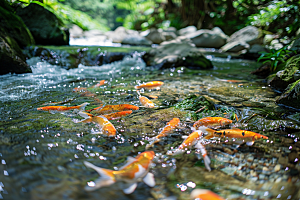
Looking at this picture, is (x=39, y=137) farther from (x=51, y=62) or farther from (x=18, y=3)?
(x=18, y=3)

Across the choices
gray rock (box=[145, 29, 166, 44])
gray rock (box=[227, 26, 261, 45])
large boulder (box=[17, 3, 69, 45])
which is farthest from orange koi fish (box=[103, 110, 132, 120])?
gray rock (box=[145, 29, 166, 44])

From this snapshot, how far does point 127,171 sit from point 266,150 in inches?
52.9

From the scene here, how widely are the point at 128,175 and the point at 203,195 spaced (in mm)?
→ 551

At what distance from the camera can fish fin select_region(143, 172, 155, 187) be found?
1.43 meters

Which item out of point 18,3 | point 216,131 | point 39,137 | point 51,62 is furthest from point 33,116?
point 18,3

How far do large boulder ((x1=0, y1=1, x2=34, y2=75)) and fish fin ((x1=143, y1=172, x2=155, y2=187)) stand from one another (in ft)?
14.6

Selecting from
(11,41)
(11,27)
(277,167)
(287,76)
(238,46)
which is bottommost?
(277,167)

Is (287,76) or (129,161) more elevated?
(287,76)

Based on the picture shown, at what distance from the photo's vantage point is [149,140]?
2.03 m

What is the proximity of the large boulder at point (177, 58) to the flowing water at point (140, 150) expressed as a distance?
3206mm

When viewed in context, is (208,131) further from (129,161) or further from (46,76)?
(46,76)

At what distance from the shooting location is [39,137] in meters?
1.95

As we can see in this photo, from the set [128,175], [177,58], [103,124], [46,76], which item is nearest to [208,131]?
[128,175]

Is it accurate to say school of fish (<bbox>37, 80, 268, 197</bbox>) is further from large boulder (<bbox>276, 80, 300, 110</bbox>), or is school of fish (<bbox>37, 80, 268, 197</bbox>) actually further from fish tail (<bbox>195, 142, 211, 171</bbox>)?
large boulder (<bbox>276, 80, 300, 110</bbox>)
